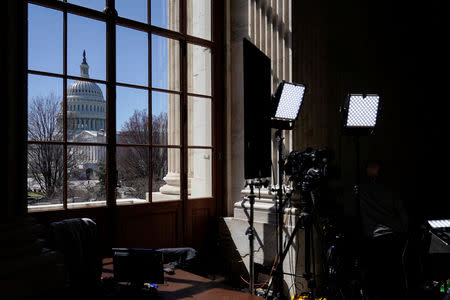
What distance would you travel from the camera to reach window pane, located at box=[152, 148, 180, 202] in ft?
13.3

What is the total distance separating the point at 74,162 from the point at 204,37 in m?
2.22

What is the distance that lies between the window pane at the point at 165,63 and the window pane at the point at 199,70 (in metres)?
0.21

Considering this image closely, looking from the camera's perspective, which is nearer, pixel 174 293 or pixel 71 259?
pixel 174 293

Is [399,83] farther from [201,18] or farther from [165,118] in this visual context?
[165,118]

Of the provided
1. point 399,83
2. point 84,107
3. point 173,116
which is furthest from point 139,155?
point 399,83

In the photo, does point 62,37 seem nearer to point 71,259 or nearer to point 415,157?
point 71,259

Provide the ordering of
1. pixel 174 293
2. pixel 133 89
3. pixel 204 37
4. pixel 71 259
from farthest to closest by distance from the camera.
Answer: pixel 204 37 < pixel 133 89 < pixel 71 259 < pixel 174 293

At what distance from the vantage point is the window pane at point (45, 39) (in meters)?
3.21

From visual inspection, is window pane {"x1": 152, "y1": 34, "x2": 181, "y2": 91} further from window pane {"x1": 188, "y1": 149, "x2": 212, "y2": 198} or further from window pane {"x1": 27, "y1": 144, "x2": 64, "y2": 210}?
window pane {"x1": 27, "y1": 144, "x2": 64, "y2": 210}

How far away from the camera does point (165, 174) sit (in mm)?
4137

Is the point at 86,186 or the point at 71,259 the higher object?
the point at 86,186

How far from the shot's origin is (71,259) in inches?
105

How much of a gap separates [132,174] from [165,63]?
1.31 metres

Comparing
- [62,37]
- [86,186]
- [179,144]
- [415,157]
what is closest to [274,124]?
[179,144]
